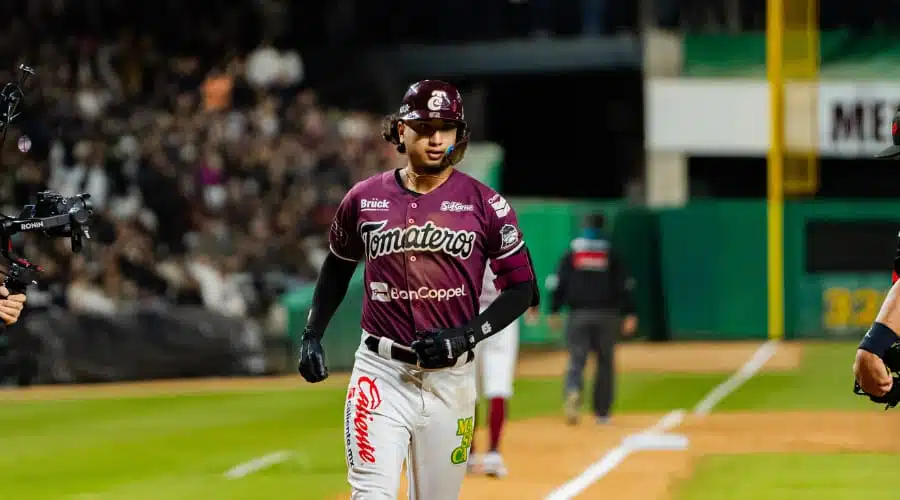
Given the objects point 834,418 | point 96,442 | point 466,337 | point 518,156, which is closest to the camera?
point 466,337

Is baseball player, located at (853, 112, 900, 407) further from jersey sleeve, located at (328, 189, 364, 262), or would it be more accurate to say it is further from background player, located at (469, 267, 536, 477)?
background player, located at (469, 267, 536, 477)

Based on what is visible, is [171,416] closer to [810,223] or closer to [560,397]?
[560,397]

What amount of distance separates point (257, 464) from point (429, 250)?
7253mm

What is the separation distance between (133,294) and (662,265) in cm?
1094

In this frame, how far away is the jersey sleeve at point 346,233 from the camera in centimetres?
670

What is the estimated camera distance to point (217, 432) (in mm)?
16031

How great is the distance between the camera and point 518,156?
1419 inches

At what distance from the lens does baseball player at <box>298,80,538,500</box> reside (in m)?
6.47

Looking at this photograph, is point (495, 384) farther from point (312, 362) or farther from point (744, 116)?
point (744, 116)

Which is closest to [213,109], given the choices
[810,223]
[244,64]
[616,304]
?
[244,64]

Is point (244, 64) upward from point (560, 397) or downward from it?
upward

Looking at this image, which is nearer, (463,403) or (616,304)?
(463,403)

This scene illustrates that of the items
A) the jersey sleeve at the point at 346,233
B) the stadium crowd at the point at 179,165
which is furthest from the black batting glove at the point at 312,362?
the stadium crowd at the point at 179,165

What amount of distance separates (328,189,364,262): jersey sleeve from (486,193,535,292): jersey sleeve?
0.59 meters
